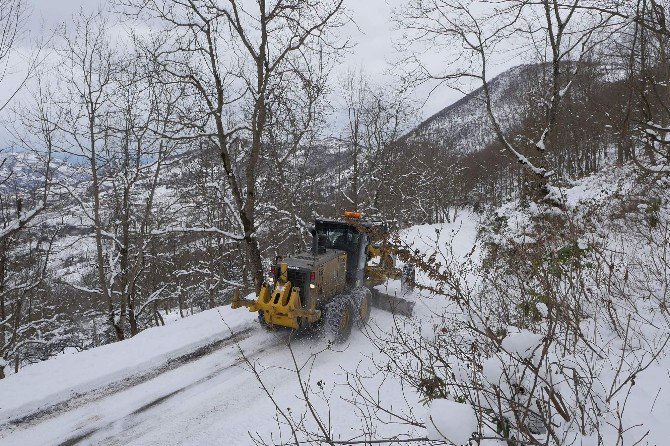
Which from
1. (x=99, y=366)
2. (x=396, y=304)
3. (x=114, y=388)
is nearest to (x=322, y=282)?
(x=396, y=304)

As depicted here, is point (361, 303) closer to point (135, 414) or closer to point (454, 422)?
point (135, 414)

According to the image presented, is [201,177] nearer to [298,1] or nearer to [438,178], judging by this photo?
[298,1]

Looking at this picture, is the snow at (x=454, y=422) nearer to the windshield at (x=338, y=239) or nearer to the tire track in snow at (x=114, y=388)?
the tire track in snow at (x=114, y=388)

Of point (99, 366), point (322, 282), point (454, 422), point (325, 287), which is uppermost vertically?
point (454, 422)

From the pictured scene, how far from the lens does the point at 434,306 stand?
10.8m

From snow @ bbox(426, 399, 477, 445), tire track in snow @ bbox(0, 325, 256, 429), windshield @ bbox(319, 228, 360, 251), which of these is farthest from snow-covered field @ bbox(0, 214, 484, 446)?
windshield @ bbox(319, 228, 360, 251)

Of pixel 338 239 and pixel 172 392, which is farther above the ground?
pixel 338 239

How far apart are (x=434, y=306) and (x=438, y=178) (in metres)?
32.1

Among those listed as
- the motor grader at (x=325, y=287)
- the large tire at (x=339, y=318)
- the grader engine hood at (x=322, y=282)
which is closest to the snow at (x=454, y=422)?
the grader engine hood at (x=322, y=282)

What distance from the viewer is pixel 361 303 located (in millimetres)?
8742

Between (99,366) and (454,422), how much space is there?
6300mm

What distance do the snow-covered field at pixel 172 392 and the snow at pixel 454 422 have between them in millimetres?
1915

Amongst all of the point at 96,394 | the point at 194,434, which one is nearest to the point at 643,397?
the point at 194,434

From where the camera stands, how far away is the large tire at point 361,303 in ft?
27.8
